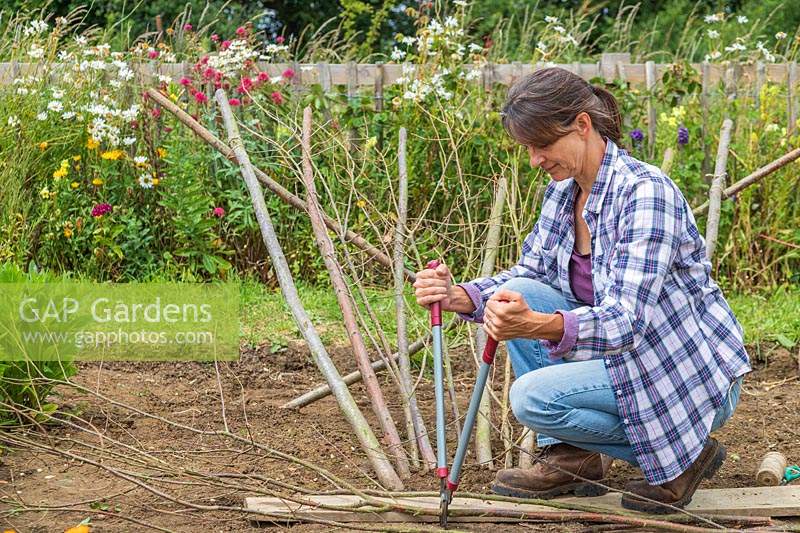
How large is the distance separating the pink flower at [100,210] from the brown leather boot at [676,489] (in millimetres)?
3597

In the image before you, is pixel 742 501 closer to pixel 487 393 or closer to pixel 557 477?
Result: pixel 557 477

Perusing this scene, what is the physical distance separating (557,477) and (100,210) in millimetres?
3383

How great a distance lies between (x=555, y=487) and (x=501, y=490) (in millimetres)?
172

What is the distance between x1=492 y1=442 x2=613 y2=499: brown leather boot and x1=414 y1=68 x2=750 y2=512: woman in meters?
0.12

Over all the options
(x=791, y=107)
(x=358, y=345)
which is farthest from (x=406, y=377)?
(x=791, y=107)

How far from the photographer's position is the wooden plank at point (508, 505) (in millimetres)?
3135

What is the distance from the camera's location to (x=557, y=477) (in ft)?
11.0

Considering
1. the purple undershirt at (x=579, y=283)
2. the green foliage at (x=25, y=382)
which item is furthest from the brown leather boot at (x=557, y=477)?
the green foliage at (x=25, y=382)

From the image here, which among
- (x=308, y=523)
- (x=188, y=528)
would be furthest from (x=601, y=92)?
(x=188, y=528)

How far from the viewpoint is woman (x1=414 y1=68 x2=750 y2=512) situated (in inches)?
110

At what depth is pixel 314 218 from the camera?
3.89 meters

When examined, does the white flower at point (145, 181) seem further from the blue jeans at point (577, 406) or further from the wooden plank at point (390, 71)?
the blue jeans at point (577, 406)

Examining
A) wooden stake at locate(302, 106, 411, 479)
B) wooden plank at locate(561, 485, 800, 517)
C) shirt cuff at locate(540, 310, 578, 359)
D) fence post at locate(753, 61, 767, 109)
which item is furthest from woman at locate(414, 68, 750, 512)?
fence post at locate(753, 61, 767, 109)

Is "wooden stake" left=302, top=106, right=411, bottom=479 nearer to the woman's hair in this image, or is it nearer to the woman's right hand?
the woman's right hand
